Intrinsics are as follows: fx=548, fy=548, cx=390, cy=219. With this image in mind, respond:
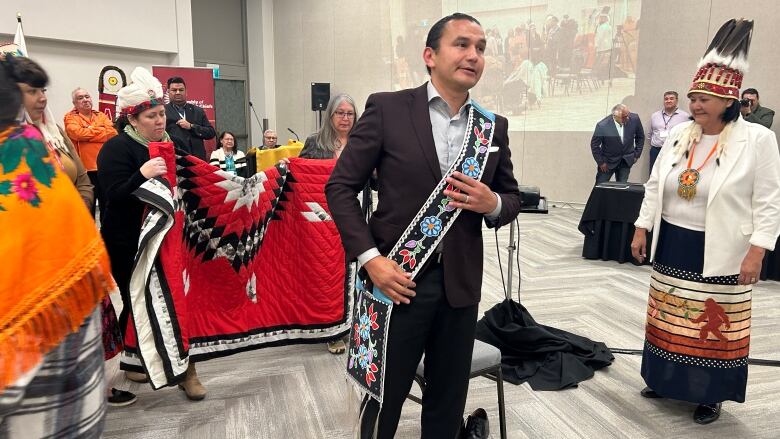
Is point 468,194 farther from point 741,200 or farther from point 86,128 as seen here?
point 86,128

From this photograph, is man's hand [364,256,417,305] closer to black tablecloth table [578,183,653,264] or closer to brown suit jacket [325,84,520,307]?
brown suit jacket [325,84,520,307]

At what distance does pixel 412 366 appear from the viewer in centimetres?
152

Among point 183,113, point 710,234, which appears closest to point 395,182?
point 710,234

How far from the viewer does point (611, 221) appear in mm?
5082

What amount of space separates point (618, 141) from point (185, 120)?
5.51 metres

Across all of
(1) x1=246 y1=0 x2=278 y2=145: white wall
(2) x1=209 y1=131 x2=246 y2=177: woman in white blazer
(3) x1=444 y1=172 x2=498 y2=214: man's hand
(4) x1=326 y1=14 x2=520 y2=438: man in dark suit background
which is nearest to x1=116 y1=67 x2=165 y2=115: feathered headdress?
(4) x1=326 y1=14 x2=520 y2=438: man in dark suit background

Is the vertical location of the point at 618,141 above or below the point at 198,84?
below

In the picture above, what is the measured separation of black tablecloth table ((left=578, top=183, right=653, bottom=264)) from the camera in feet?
16.1

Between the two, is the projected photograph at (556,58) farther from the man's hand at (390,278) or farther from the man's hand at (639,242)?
the man's hand at (390,278)

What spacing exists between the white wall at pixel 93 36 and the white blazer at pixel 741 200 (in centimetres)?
785

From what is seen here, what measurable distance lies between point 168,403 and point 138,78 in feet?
4.74

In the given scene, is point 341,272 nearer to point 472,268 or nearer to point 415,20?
point 472,268

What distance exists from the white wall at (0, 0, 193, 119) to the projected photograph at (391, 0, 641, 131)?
4.43 metres

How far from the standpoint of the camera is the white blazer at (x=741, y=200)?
6.94ft
